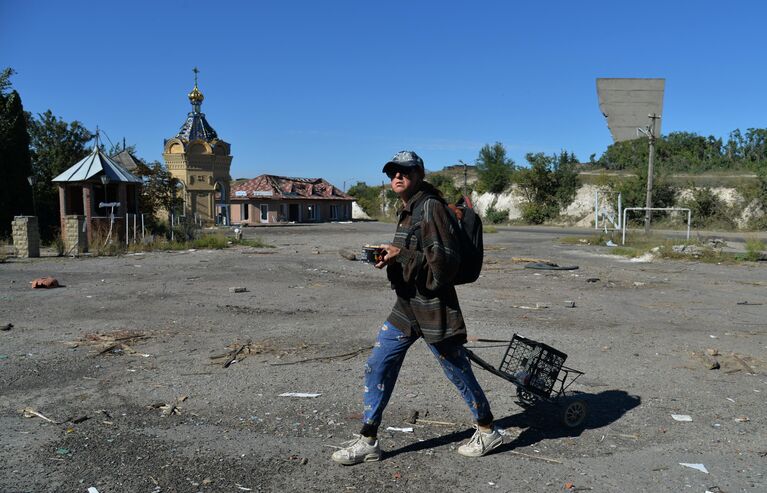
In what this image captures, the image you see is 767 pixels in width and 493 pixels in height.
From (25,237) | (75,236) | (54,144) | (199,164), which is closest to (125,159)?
(54,144)

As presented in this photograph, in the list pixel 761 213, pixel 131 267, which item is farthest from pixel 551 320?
pixel 761 213

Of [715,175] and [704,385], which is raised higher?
[715,175]

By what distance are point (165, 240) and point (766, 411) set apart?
71.3ft

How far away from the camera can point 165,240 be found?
23141 mm

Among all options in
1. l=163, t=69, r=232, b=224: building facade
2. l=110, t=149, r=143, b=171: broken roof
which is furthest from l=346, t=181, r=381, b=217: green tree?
l=110, t=149, r=143, b=171: broken roof

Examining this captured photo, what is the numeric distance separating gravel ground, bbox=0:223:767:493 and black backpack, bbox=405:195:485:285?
1201mm

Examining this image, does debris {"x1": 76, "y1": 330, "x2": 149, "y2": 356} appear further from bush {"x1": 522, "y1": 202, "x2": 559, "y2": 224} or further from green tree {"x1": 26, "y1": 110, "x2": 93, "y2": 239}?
bush {"x1": 522, "y1": 202, "x2": 559, "y2": 224}

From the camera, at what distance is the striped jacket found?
3.53 metres

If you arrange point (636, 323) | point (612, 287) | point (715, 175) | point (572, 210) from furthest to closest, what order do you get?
point (572, 210) < point (715, 175) < point (612, 287) < point (636, 323)

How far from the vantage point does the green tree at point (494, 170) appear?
65.1 m

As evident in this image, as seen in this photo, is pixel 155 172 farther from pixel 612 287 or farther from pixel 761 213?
pixel 761 213

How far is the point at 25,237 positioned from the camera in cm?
1850

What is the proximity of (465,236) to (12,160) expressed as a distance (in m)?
30.6

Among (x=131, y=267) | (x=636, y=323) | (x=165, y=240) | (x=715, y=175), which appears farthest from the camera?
(x=715, y=175)
